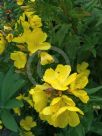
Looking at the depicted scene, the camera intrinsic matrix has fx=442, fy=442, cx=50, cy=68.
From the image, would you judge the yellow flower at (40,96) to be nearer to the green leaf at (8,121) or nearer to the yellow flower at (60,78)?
the yellow flower at (60,78)

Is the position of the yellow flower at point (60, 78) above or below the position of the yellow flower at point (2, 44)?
above

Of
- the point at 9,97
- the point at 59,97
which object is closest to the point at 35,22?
the point at 9,97

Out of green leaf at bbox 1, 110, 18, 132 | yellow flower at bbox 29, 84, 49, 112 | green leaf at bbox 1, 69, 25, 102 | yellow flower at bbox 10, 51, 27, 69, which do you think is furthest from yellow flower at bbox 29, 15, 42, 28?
yellow flower at bbox 29, 84, 49, 112

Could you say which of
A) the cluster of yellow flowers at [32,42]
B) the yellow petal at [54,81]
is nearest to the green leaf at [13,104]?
the cluster of yellow flowers at [32,42]

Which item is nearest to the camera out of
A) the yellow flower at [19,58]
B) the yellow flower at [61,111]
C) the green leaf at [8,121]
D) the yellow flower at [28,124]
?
the yellow flower at [61,111]

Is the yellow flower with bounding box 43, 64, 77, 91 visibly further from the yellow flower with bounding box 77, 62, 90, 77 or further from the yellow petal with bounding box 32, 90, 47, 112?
the yellow flower with bounding box 77, 62, 90, 77

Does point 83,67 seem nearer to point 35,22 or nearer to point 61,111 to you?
point 35,22

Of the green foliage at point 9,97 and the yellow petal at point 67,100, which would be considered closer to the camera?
the yellow petal at point 67,100
